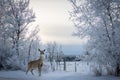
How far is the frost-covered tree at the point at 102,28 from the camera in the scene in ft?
58.7

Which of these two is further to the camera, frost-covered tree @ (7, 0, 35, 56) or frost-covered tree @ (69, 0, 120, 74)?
frost-covered tree @ (7, 0, 35, 56)

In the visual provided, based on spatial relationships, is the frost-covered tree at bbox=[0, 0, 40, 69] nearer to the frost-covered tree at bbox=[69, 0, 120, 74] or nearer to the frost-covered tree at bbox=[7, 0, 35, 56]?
the frost-covered tree at bbox=[7, 0, 35, 56]

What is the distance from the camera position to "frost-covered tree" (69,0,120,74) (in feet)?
58.7

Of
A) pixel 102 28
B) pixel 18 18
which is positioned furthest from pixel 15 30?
pixel 102 28

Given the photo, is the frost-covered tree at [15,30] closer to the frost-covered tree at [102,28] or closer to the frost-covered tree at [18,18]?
the frost-covered tree at [18,18]

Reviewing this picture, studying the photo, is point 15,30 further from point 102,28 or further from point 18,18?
point 102,28

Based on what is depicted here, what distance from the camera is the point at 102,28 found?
723 inches

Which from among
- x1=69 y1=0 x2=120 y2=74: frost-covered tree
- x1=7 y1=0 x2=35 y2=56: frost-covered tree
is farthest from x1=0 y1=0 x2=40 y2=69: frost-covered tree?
x1=69 y1=0 x2=120 y2=74: frost-covered tree

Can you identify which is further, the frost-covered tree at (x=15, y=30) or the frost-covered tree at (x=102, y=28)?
the frost-covered tree at (x=15, y=30)

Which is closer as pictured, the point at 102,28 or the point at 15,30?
the point at 102,28

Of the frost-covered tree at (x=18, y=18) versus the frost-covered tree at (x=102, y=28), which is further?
the frost-covered tree at (x=18, y=18)

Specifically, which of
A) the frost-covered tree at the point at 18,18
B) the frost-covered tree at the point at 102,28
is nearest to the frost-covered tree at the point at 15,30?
the frost-covered tree at the point at 18,18

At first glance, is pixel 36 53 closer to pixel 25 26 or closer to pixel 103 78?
pixel 25 26

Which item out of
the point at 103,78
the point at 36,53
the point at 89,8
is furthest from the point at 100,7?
the point at 36,53
